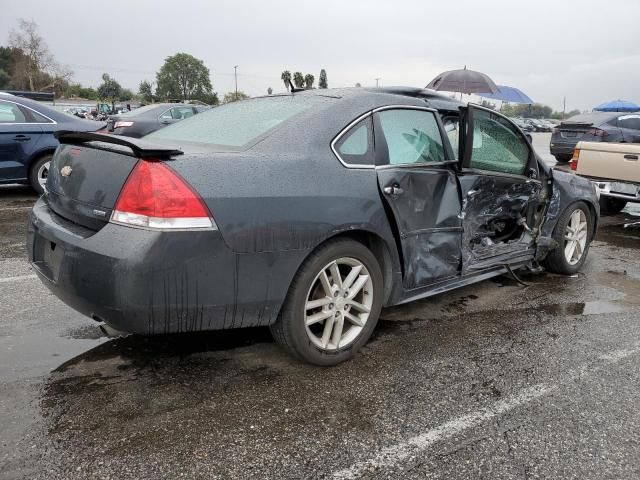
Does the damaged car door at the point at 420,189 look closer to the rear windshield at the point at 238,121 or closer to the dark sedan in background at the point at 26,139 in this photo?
the rear windshield at the point at 238,121

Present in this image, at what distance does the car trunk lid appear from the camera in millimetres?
2396

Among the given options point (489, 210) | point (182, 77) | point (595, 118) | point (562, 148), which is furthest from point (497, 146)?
point (182, 77)

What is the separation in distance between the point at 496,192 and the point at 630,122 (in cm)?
1165

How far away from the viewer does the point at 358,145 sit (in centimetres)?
297

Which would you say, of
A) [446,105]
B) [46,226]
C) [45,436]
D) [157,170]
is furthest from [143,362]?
[446,105]

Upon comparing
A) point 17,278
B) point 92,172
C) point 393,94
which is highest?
point 393,94

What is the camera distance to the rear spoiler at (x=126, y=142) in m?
2.32

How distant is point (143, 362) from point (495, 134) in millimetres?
3010

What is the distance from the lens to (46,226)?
2734 mm

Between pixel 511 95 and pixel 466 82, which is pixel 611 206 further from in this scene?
pixel 511 95

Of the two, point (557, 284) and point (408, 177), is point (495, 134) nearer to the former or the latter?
point (408, 177)

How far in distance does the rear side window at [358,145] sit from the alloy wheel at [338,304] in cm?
57

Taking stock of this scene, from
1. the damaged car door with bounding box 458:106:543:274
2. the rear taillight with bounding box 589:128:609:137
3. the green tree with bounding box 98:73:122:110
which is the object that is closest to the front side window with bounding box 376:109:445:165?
the damaged car door with bounding box 458:106:543:274

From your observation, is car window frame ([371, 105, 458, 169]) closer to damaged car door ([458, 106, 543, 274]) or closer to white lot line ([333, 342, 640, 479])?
damaged car door ([458, 106, 543, 274])
